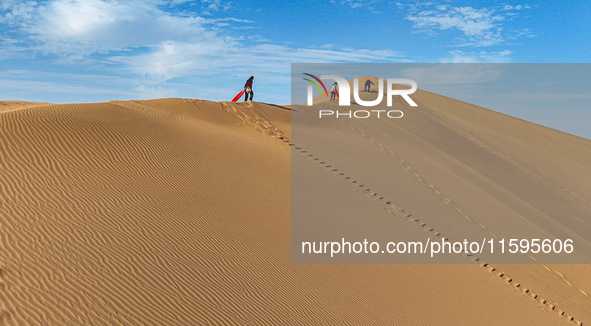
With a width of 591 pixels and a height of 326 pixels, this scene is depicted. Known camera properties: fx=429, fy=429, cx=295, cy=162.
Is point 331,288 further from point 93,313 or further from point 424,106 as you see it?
point 424,106

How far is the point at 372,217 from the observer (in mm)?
11016

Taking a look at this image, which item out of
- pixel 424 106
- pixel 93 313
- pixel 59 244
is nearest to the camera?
pixel 93 313

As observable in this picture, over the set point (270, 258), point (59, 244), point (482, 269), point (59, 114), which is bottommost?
point (482, 269)

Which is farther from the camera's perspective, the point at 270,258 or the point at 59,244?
the point at 270,258

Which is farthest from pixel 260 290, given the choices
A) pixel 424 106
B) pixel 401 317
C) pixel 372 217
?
pixel 424 106

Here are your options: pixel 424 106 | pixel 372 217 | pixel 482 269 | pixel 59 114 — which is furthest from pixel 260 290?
pixel 424 106

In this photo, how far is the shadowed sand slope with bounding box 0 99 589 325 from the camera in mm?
6074

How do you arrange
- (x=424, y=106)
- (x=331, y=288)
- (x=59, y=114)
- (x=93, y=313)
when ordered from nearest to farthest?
(x=93, y=313), (x=331, y=288), (x=59, y=114), (x=424, y=106)

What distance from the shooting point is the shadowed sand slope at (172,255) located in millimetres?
6074

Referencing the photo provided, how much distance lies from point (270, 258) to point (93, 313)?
10.7 ft

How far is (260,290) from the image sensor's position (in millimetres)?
7035

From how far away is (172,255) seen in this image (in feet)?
23.9

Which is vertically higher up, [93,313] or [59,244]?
[59,244]

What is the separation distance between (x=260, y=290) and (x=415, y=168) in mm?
10771
